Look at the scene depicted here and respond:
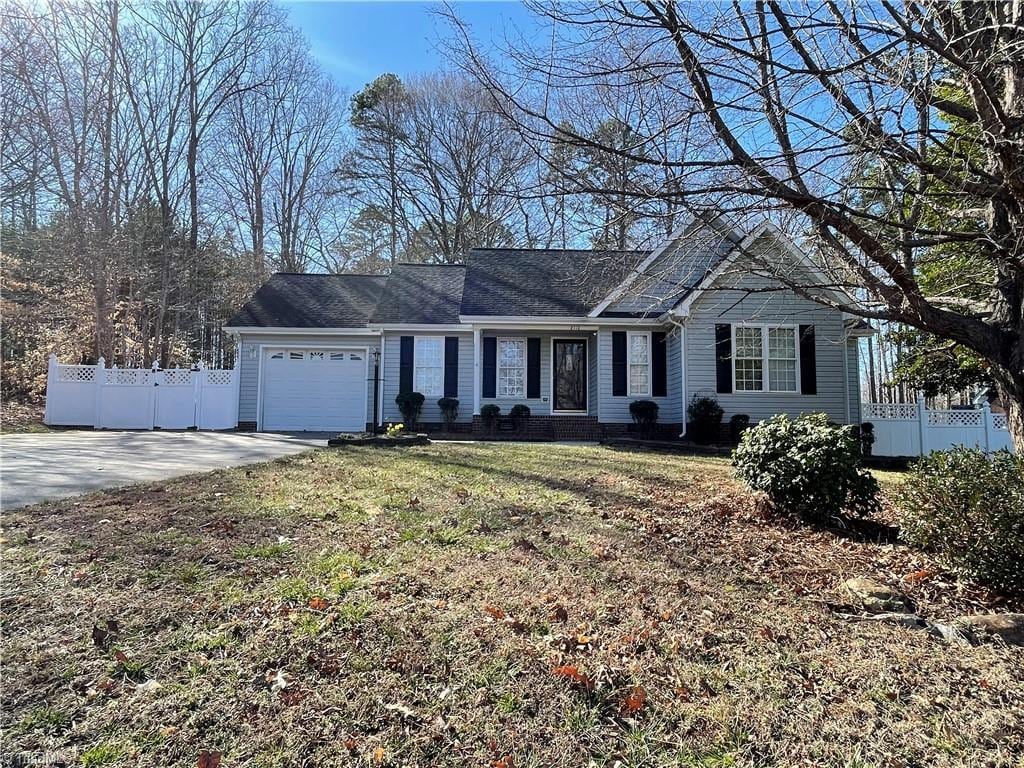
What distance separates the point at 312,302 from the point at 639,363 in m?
9.93

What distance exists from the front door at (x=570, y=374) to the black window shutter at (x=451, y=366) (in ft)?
8.76

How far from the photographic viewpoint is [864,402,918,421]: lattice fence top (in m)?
14.3

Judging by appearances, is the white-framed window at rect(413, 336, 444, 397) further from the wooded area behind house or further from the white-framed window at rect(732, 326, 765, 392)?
the white-framed window at rect(732, 326, 765, 392)

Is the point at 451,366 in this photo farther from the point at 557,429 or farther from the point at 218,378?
the point at 218,378

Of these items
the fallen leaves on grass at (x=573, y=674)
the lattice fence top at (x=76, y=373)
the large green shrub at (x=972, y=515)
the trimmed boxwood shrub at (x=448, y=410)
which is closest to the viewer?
→ the fallen leaves on grass at (x=573, y=674)

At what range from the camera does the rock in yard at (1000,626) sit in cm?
310

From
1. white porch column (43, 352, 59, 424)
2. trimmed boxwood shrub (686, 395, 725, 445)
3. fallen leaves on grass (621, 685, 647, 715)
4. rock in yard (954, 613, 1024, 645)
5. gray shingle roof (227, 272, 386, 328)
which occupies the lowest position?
fallen leaves on grass (621, 685, 647, 715)

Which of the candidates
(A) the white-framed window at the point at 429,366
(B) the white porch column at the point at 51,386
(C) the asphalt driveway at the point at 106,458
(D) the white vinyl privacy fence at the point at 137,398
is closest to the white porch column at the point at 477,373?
(A) the white-framed window at the point at 429,366

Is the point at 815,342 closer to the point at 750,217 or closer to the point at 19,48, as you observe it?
the point at 750,217

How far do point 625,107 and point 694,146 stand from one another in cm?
68

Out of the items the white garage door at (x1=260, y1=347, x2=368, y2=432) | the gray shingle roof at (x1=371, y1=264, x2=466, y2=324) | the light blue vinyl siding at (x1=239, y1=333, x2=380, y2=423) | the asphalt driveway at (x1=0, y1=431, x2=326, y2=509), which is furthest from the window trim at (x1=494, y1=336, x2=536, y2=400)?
the asphalt driveway at (x1=0, y1=431, x2=326, y2=509)

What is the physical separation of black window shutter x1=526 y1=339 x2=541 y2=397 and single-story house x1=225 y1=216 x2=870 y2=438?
28 millimetres

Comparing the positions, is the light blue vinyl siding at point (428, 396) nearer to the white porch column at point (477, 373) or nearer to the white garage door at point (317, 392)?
the white porch column at point (477, 373)

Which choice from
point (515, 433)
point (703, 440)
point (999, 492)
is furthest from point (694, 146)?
point (515, 433)
